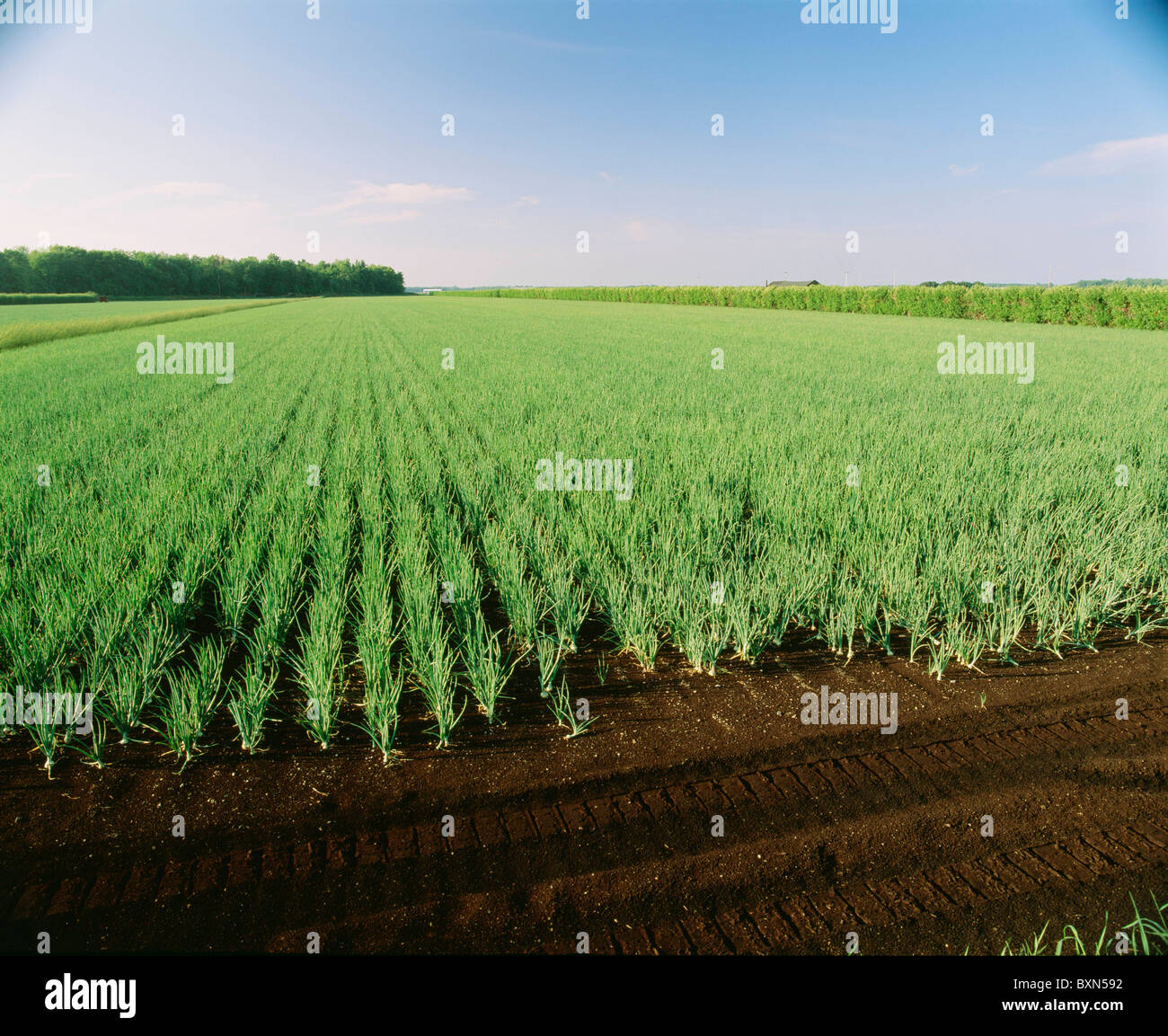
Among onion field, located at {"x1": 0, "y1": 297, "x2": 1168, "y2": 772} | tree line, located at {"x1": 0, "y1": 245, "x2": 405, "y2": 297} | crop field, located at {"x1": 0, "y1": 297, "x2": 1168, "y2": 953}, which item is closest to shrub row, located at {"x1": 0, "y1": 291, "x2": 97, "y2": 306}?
tree line, located at {"x1": 0, "y1": 245, "x2": 405, "y2": 297}

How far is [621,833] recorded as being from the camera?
2.30 meters

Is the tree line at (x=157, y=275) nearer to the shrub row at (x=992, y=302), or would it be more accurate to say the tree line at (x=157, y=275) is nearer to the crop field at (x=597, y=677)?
the shrub row at (x=992, y=302)

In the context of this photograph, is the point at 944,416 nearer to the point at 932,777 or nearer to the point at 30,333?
the point at 932,777

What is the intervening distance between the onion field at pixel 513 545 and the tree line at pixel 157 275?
263 feet

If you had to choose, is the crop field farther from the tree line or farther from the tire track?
Result: the tree line

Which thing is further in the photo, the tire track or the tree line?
the tree line

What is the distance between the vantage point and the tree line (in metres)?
68.6

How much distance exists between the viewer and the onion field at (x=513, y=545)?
305cm

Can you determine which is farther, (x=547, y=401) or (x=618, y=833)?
(x=547, y=401)

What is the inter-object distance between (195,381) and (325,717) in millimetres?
11029

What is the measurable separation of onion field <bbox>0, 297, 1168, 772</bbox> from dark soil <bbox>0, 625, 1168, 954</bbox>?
0.23 m

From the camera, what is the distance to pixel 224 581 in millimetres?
3955

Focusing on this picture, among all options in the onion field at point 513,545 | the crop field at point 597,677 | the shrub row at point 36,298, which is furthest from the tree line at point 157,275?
the crop field at point 597,677
